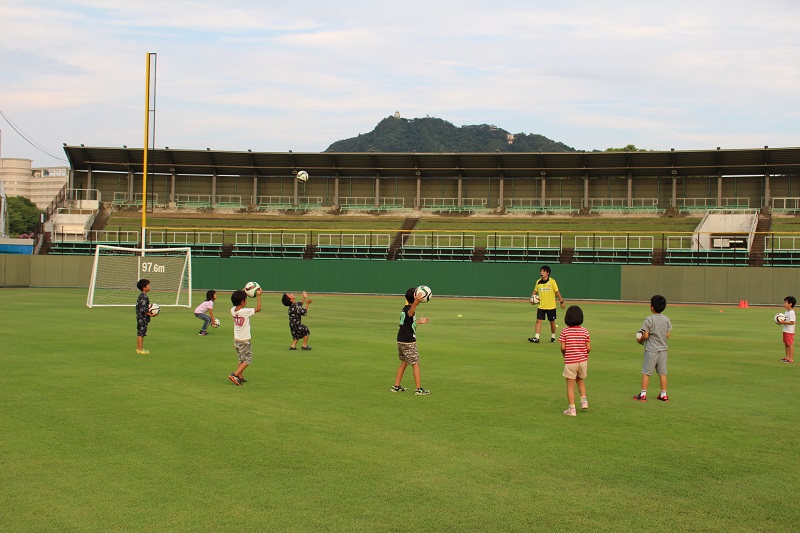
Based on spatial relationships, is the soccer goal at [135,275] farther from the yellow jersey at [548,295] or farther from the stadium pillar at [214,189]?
the stadium pillar at [214,189]

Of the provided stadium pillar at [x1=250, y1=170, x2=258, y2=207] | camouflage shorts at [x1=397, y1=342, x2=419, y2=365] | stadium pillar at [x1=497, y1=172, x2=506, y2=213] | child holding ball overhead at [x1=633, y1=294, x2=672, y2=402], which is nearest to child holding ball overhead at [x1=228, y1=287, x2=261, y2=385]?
Result: camouflage shorts at [x1=397, y1=342, x2=419, y2=365]

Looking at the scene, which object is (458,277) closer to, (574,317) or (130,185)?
(130,185)

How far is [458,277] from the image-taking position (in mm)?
49500

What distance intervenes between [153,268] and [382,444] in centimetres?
3450

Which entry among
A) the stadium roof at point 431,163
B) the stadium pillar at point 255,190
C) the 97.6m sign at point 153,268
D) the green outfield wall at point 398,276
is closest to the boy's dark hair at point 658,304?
the 97.6m sign at point 153,268

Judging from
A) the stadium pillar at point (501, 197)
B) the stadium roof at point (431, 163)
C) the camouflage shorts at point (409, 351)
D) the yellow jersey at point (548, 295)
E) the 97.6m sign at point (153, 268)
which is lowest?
the camouflage shorts at point (409, 351)

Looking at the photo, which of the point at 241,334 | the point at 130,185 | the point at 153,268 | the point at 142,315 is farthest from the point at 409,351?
the point at 130,185

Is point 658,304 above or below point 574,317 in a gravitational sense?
above

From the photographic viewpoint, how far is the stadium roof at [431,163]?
62812 millimetres

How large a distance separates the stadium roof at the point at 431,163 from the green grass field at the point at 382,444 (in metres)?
48.4

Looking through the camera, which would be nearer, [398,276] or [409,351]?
[409,351]

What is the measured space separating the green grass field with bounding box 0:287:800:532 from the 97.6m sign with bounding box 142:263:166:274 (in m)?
23.3

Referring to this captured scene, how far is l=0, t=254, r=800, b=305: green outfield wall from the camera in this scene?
44938 mm

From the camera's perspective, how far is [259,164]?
6931 centimetres
